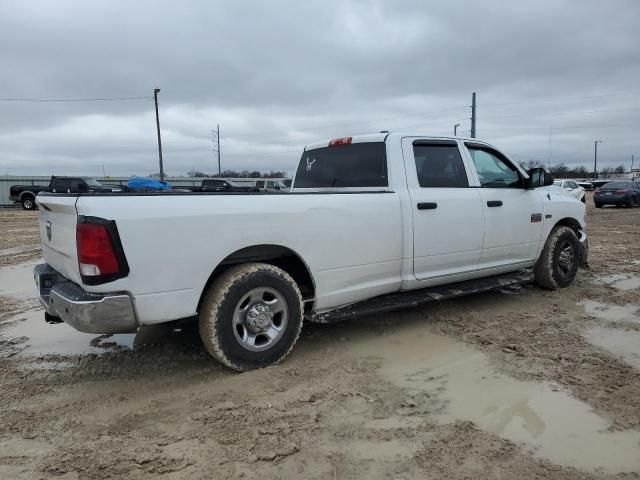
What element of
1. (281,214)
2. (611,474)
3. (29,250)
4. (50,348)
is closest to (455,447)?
(611,474)

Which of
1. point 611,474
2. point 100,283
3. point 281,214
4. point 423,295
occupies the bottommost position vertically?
point 611,474

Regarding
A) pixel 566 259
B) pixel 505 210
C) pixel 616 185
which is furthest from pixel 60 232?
pixel 616 185

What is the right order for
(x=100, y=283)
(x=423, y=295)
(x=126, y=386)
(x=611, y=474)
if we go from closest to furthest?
1. (x=611, y=474)
2. (x=100, y=283)
3. (x=126, y=386)
4. (x=423, y=295)

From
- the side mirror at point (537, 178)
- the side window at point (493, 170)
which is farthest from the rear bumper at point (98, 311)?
the side mirror at point (537, 178)

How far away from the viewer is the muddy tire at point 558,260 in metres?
6.18

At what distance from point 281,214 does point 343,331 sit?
63.0 inches

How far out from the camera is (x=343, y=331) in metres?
4.88

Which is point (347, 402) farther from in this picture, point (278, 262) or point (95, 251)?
point (95, 251)

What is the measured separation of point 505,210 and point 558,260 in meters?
1.40

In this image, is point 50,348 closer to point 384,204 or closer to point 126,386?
point 126,386

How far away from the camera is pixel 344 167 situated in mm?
5168

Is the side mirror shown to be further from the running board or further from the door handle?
the door handle

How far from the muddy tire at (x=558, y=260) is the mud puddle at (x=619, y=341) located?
1.43 metres

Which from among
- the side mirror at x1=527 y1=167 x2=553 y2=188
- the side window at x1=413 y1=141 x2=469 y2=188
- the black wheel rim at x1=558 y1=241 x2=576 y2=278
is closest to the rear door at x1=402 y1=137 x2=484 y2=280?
the side window at x1=413 y1=141 x2=469 y2=188
